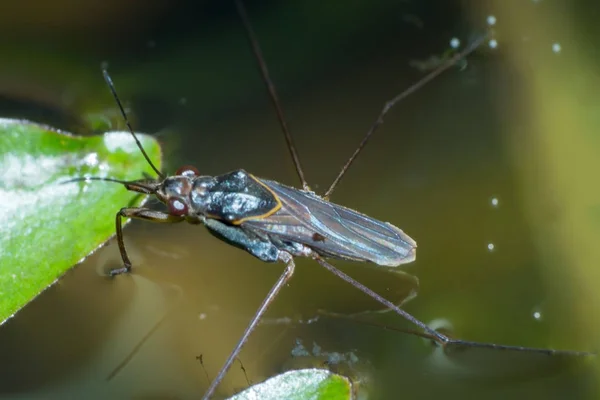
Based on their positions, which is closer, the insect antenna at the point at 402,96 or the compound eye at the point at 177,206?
the compound eye at the point at 177,206

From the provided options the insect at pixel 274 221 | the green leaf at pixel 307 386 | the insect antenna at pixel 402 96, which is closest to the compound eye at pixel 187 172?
the insect at pixel 274 221

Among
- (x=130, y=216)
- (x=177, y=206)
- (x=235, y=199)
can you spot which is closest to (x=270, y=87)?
(x=235, y=199)

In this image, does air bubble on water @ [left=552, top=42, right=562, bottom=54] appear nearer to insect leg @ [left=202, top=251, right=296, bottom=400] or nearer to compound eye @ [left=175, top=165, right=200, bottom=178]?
insect leg @ [left=202, top=251, right=296, bottom=400]

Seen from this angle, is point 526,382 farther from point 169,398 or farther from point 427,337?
point 169,398

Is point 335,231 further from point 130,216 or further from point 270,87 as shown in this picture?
point 270,87

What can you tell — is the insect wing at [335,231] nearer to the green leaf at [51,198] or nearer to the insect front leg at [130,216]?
the insect front leg at [130,216]

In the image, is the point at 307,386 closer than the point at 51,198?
Yes
